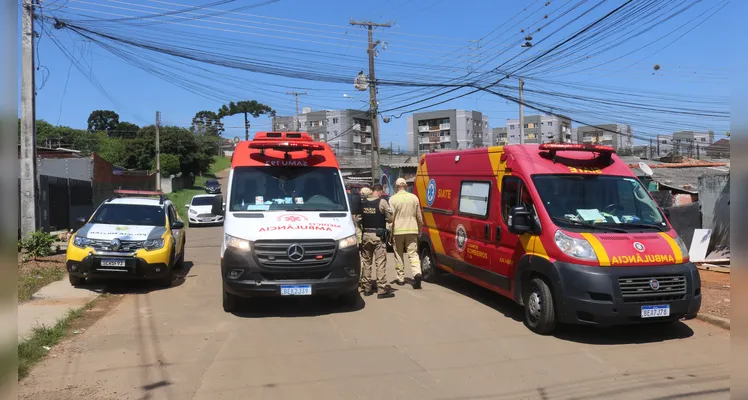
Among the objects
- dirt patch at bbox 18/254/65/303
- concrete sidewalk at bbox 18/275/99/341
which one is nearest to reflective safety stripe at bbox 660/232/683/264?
concrete sidewalk at bbox 18/275/99/341

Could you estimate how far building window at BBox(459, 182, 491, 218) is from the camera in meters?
8.30

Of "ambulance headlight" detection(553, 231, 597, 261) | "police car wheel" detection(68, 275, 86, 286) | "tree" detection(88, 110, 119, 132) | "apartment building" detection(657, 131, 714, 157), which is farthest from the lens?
"tree" detection(88, 110, 119, 132)

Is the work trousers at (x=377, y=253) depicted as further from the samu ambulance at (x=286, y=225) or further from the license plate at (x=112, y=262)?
the license plate at (x=112, y=262)

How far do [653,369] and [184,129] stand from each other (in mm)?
62181

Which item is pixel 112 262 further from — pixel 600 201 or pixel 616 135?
pixel 616 135

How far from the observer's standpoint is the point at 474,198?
8.70 m

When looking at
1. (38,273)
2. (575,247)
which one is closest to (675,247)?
(575,247)

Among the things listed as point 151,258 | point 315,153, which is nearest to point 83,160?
point 151,258

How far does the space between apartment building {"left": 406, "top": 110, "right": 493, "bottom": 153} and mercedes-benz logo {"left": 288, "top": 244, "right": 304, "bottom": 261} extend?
8447 cm

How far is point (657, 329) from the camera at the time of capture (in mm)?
6977

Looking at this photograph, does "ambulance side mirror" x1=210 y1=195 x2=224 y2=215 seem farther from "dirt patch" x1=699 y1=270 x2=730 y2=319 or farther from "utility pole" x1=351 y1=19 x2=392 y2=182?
"utility pole" x1=351 y1=19 x2=392 y2=182

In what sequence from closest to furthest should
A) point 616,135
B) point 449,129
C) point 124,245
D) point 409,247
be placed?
point 124,245, point 409,247, point 616,135, point 449,129

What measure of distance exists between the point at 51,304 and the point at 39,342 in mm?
2488

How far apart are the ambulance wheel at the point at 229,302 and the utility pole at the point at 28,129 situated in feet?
23.7
